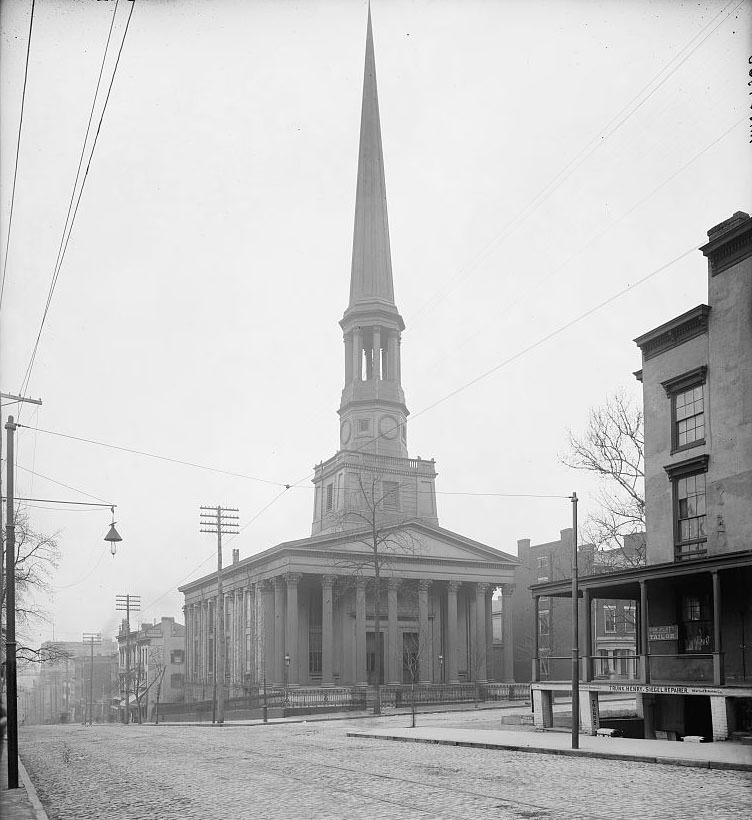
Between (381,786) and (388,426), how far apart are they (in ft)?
164

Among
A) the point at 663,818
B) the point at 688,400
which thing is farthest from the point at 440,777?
the point at 688,400

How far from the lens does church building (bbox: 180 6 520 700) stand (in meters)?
61.2

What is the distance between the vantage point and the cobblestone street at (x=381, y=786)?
13.5 metres

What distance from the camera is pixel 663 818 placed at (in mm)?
12477

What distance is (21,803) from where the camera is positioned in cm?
1543

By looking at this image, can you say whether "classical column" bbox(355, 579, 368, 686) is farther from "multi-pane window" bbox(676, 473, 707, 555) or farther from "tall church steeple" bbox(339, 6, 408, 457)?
"multi-pane window" bbox(676, 473, 707, 555)

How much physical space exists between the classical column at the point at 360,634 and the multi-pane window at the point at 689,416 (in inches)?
1428

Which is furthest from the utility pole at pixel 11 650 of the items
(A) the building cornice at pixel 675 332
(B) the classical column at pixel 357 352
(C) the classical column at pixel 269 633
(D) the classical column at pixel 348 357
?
(D) the classical column at pixel 348 357

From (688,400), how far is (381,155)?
5039 centimetres

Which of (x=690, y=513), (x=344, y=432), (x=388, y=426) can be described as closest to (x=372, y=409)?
(x=388, y=426)

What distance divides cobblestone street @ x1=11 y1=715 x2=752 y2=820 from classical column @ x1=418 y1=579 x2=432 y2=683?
3772 cm

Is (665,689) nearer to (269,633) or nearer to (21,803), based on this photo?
(21,803)

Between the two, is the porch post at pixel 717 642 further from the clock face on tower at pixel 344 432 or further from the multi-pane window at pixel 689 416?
the clock face on tower at pixel 344 432

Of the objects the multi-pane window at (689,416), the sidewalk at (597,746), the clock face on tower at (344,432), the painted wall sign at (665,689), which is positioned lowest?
the sidewalk at (597,746)
